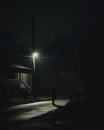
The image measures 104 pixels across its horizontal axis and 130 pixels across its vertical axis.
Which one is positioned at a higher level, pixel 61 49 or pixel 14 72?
A: pixel 61 49

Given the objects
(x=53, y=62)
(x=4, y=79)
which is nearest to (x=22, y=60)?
(x=53, y=62)

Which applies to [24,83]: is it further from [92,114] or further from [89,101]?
[92,114]

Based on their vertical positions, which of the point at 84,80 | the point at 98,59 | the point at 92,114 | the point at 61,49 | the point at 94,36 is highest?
the point at 61,49

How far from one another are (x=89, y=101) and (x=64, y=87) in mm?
33937

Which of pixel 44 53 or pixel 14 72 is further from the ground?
pixel 44 53

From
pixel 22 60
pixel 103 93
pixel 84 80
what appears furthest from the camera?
pixel 22 60

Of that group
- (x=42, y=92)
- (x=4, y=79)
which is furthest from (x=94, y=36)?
(x=42, y=92)

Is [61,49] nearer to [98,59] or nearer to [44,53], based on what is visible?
[44,53]

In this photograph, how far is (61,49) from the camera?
78125 millimetres

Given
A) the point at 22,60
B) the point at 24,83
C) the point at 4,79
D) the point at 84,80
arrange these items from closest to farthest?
the point at 84,80, the point at 4,79, the point at 24,83, the point at 22,60

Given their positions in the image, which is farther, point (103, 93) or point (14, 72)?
point (14, 72)

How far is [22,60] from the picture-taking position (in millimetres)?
70562

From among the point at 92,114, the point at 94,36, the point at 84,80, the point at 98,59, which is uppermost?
the point at 94,36

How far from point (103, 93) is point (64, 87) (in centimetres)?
3492
